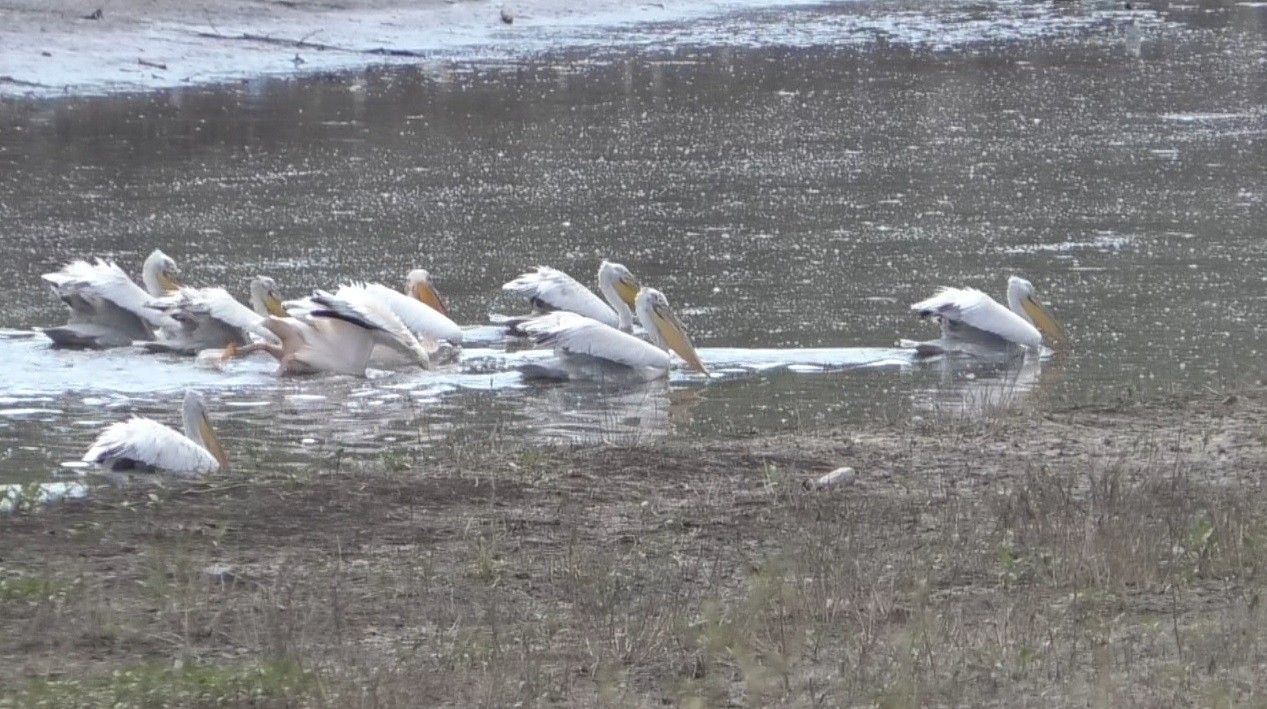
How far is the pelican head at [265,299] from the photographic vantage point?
948 cm

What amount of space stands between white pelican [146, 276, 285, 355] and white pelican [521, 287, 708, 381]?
49.3 inches

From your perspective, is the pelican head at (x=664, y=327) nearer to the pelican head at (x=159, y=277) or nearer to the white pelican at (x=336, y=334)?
the white pelican at (x=336, y=334)

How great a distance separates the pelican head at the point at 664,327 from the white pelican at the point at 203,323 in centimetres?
169

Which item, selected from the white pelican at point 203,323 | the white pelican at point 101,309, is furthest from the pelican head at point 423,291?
the white pelican at point 101,309

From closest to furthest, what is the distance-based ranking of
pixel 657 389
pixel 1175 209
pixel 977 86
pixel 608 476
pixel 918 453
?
pixel 608 476 → pixel 918 453 → pixel 657 389 → pixel 1175 209 → pixel 977 86

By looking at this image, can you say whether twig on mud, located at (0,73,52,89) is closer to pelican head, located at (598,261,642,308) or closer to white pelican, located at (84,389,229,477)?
pelican head, located at (598,261,642,308)

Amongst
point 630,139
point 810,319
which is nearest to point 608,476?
point 810,319

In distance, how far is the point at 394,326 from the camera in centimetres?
863

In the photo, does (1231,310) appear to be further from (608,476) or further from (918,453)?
(608,476)

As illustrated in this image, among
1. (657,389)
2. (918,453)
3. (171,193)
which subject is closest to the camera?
(918,453)

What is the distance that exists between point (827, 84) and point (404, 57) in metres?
4.68

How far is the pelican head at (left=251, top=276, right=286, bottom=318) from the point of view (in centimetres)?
948

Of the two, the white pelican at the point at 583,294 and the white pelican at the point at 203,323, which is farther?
the white pelican at the point at 583,294

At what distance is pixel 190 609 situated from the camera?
14.7 ft
